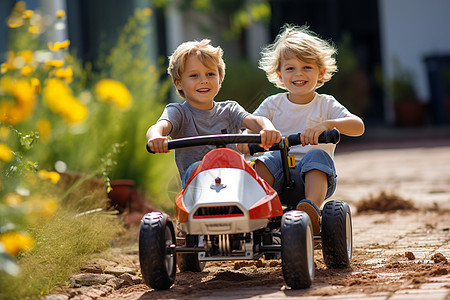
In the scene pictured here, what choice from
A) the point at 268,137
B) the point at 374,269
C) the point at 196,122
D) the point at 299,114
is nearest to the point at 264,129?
the point at 268,137

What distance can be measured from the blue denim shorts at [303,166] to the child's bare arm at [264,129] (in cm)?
16

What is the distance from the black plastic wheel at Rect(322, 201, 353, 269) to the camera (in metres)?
3.57

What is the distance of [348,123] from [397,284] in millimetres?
992

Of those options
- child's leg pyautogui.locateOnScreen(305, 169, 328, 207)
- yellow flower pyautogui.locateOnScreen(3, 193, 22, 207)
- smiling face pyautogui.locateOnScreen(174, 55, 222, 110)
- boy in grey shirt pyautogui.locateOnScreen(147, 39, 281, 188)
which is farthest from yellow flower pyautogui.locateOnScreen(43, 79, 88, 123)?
child's leg pyautogui.locateOnScreen(305, 169, 328, 207)

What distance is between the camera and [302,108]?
4.09 metres

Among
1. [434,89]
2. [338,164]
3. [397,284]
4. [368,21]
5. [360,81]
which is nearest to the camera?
[397,284]

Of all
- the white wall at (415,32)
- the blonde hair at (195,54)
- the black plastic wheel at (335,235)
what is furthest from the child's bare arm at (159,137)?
the white wall at (415,32)

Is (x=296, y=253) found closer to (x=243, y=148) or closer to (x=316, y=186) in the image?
(x=316, y=186)

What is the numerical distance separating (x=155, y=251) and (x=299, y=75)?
A: 135cm

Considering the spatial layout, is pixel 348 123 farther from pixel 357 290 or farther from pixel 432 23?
pixel 432 23

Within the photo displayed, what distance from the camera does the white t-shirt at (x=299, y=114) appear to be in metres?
4.05

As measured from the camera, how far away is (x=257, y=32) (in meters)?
16.1

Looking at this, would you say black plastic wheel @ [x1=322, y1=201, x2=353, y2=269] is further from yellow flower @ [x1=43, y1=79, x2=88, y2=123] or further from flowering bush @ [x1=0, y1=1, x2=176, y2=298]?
yellow flower @ [x1=43, y1=79, x2=88, y2=123]

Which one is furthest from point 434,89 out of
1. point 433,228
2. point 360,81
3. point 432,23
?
point 433,228
